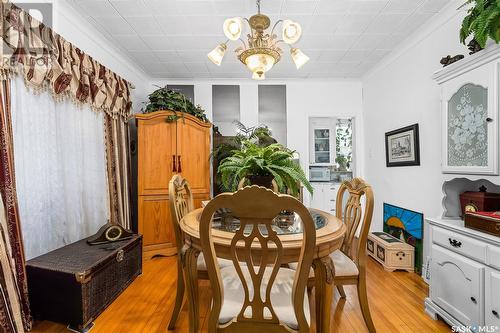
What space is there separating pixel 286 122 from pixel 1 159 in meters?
3.31

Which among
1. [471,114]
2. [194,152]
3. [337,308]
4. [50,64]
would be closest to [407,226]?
[337,308]

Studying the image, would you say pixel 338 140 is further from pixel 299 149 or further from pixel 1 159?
pixel 1 159

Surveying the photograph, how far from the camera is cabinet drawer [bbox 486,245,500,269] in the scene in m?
1.33

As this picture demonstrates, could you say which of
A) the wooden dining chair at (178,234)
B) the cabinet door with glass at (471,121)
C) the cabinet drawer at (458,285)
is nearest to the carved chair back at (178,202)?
the wooden dining chair at (178,234)

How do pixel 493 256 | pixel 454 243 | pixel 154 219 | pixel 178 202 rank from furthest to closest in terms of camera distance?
pixel 154 219 < pixel 178 202 < pixel 454 243 < pixel 493 256

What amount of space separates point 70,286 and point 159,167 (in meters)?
1.59

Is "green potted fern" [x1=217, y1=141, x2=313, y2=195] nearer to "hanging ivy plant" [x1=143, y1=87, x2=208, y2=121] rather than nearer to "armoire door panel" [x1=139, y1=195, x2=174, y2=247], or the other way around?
"armoire door panel" [x1=139, y1=195, x2=174, y2=247]

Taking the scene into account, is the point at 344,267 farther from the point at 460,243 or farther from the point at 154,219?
the point at 154,219

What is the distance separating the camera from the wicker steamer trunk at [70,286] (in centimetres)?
163

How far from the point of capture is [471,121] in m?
1.62

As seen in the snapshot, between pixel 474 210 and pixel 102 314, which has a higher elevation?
pixel 474 210

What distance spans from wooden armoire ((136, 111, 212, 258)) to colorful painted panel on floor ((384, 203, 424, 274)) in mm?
2529

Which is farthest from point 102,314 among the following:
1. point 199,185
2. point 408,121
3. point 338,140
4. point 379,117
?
point 338,140

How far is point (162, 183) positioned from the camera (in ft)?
9.86
